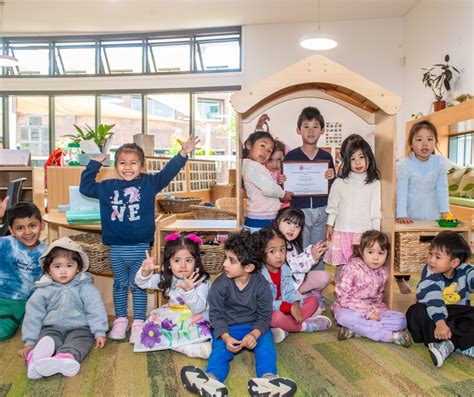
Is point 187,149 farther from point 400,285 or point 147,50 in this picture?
point 147,50

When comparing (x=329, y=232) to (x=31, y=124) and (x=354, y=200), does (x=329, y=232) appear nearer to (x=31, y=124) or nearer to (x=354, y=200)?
(x=354, y=200)

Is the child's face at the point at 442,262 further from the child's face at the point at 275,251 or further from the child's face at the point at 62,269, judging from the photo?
the child's face at the point at 62,269

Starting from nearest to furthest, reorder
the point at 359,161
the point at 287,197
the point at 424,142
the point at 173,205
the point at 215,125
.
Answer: the point at 359,161 < the point at 424,142 < the point at 287,197 < the point at 173,205 < the point at 215,125

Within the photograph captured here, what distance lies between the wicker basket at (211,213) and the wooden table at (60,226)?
1328 mm

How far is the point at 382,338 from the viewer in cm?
255

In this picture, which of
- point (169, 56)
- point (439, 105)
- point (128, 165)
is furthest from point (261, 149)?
point (169, 56)

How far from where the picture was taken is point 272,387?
1.88 m

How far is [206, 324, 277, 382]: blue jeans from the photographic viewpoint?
2062 mm

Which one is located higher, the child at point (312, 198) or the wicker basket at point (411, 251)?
the child at point (312, 198)

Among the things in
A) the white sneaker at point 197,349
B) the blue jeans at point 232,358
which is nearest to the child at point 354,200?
the blue jeans at point 232,358

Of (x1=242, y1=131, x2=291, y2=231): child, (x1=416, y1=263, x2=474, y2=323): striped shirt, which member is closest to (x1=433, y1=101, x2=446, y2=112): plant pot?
(x1=242, y1=131, x2=291, y2=231): child

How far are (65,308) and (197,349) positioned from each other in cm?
81

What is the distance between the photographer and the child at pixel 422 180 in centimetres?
306

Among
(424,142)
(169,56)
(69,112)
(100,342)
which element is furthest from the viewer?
(69,112)
